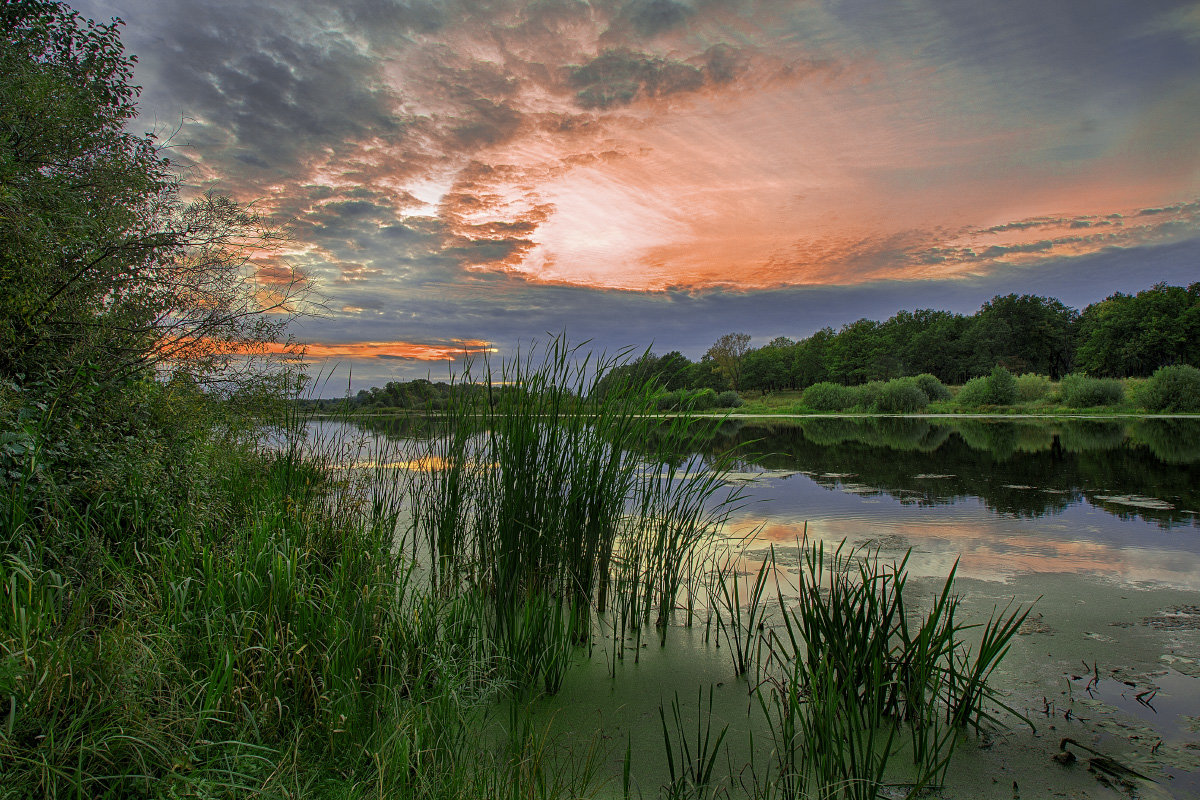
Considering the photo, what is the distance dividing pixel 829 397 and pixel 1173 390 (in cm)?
1566

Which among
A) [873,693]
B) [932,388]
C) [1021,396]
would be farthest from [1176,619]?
[932,388]

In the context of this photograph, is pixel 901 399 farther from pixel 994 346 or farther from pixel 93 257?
pixel 93 257

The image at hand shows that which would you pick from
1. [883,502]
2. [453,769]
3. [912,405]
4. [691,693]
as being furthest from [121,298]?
[912,405]

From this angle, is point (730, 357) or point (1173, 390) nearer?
point (1173, 390)

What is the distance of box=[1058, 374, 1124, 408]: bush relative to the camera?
92.2 ft

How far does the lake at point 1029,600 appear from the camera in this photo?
2191mm

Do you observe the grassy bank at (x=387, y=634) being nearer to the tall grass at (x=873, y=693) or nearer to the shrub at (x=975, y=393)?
the tall grass at (x=873, y=693)

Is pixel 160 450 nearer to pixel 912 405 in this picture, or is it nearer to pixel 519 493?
pixel 519 493

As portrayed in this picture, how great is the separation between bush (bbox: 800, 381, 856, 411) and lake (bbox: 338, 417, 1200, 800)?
82.7 feet

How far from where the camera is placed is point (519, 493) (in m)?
2.91

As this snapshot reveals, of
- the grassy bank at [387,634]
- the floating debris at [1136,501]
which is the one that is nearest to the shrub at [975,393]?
the floating debris at [1136,501]

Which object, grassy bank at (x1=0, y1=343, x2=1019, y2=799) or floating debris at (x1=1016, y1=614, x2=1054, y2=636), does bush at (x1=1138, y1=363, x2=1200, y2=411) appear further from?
grassy bank at (x1=0, y1=343, x2=1019, y2=799)

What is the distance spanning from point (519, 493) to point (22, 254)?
3.41 m

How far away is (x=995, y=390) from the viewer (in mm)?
30781
